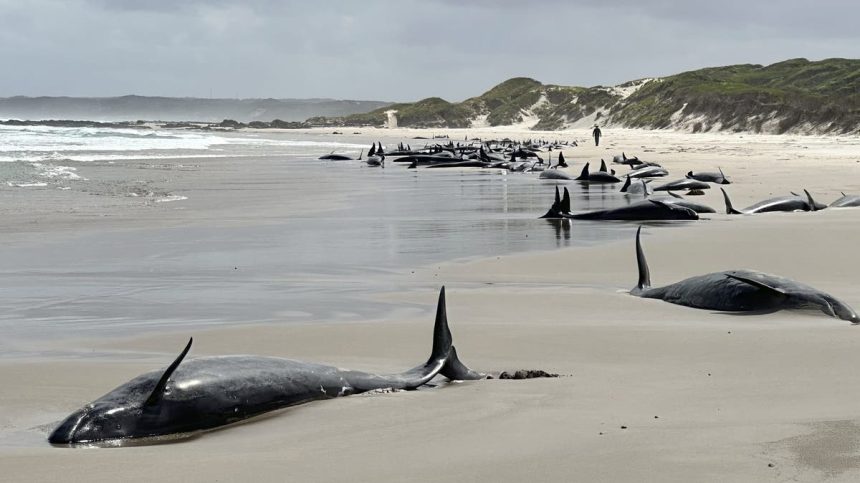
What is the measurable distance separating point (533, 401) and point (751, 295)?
9.16 ft

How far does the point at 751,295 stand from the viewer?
22.0 ft

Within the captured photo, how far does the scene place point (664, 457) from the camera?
3551 millimetres

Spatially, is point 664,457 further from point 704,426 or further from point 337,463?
point 337,463

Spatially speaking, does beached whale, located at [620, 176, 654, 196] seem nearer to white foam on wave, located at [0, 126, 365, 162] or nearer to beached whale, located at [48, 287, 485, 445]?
beached whale, located at [48, 287, 485, 445]

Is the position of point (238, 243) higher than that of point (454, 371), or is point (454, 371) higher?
point (454, 371)

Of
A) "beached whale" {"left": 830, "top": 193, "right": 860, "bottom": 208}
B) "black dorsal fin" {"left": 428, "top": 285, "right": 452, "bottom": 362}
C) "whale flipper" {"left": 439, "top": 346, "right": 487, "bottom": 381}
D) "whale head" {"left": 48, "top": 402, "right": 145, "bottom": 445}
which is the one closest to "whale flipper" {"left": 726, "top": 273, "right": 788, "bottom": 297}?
"whale flipper" {"left": 439, "top": 346, "right": 487, "bottom": 381}

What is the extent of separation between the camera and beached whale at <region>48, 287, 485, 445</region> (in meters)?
4.20

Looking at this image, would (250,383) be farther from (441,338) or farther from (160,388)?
(441,338)

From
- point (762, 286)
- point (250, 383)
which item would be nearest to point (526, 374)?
point (250, 383)

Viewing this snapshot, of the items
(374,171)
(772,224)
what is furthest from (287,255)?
(374,171)

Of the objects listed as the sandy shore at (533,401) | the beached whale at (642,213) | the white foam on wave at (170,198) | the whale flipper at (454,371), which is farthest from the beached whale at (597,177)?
the whale flipper at (454,371)

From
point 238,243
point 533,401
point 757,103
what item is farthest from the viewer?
point 757,103

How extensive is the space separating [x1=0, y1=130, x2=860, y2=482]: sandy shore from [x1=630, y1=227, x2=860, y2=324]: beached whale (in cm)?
13

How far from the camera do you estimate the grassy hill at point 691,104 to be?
184ft
